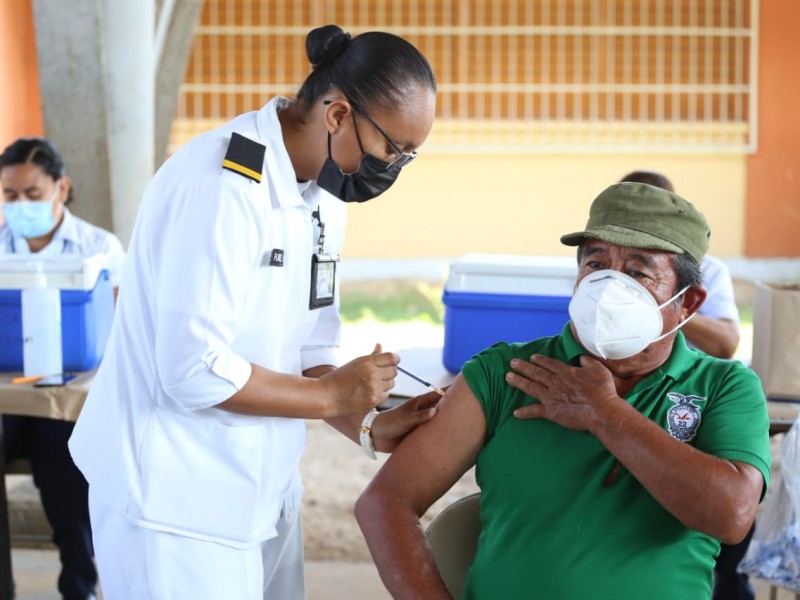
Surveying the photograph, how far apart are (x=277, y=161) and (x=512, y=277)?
3.98 feet

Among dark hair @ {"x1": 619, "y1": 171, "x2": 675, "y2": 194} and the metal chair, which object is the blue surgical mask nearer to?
dark hair @ {"x1": 619, "y1": 171, "x2": 675, "y2": 194}

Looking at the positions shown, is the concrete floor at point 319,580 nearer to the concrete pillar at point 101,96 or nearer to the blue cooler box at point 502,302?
the blue cooler box at point 502,302

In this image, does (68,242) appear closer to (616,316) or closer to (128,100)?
(128,100)

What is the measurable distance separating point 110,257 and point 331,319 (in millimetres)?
1225

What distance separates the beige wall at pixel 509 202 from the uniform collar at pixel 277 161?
7861 mm

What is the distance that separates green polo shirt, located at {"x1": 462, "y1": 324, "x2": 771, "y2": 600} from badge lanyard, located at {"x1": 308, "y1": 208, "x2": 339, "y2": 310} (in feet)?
1.00

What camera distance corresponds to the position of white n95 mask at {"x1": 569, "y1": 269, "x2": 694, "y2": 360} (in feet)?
5.86

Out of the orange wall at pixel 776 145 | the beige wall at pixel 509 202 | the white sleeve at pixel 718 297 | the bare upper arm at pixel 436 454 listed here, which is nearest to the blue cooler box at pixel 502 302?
the white sleeve at pixel 718 297

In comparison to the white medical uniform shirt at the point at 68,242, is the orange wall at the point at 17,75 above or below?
above

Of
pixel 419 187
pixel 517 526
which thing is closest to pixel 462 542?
pixel 517 526

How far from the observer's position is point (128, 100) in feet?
14.7

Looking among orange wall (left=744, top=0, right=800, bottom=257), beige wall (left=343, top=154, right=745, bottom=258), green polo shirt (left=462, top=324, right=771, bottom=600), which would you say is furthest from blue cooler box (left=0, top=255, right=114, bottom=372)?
orange wall (left=744, top=0, right=800, bottom=257)

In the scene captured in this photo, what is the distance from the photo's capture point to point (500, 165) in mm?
9719

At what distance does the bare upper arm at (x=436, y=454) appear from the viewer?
181 centimetres
